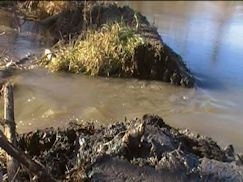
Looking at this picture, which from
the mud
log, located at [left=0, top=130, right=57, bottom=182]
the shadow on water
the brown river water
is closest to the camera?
log, located at [left=0, top=130, right=57, bottom=182]

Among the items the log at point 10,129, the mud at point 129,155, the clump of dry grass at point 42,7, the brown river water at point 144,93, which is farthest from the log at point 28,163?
the clump of dry grass at point 42,7

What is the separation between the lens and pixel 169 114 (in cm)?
733

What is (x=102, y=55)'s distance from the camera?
8.97 metres

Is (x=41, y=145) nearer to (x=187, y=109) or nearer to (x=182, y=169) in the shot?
(x=182, y=169)

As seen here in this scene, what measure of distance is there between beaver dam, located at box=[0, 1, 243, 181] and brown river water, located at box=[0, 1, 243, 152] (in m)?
Result: 0.02

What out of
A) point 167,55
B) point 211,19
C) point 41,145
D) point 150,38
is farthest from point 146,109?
point 211,19

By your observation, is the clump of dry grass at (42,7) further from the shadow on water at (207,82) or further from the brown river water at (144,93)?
the shadow on water at (207,82)

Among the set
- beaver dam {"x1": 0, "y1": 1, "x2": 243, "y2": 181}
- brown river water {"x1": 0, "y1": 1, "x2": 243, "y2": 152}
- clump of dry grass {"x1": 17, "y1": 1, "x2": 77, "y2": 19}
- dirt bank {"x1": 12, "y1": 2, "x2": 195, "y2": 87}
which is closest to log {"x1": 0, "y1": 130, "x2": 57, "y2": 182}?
beaver dam {"x1": 0, "y1": 1, "x2": 243, "y2": 181}

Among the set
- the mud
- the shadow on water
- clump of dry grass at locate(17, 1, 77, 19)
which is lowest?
the shadow on water

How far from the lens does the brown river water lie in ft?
23.0

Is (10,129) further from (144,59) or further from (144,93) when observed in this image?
(144,59)

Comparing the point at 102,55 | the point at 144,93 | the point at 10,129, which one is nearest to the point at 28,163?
the point at 10,129

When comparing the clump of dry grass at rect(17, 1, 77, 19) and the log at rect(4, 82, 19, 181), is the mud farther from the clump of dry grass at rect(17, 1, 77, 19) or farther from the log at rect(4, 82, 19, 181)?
the clump of dry grass at rect(17, 1, 77, 19)

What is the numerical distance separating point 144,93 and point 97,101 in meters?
0.91
